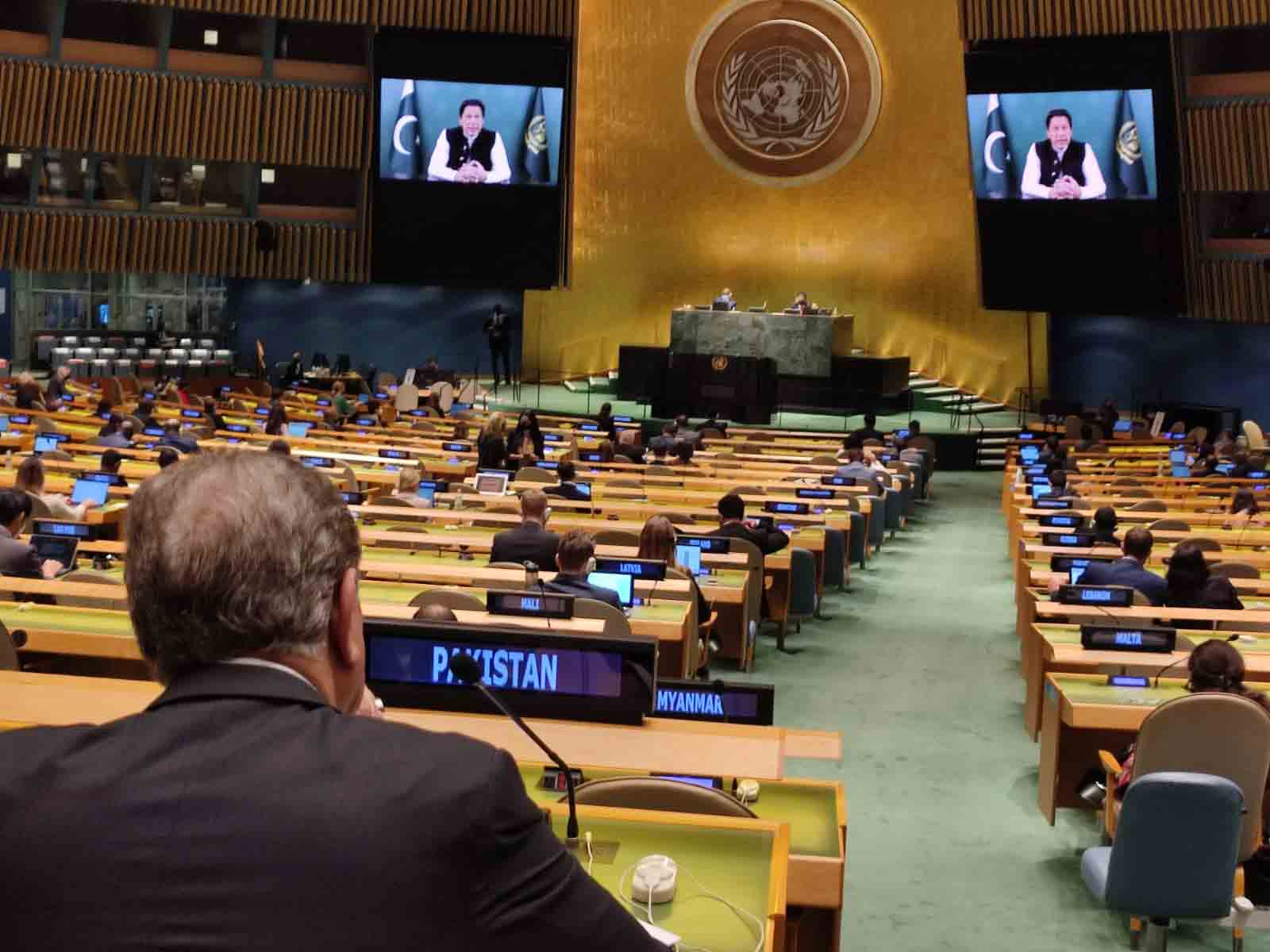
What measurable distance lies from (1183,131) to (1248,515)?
13.7 m

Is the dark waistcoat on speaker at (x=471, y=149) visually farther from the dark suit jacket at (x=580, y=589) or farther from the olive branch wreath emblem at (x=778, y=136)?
the dark suit jacket at (x=580, y=589)

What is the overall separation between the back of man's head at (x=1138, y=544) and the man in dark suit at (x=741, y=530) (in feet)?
7.80

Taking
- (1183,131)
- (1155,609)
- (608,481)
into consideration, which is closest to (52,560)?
(1155,609)

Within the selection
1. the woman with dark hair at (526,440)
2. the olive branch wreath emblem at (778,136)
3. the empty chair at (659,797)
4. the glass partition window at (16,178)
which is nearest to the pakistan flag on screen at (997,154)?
the olive branch wreath emblem at (778,136)

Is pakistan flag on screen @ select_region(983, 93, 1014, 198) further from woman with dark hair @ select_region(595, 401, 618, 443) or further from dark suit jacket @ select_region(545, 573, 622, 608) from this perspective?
dark suit jacket @ select_region(545, 573, 622, 608)

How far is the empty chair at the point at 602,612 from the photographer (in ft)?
20.8

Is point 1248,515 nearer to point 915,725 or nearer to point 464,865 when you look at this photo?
point 915,725

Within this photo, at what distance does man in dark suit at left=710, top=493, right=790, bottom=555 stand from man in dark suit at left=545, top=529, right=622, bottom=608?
9.93 ft

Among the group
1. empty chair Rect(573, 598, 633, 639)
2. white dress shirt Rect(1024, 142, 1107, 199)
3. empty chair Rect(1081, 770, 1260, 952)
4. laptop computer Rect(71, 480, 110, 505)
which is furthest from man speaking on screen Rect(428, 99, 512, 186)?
empty chair Rect(1081, 770, 1260, 952)

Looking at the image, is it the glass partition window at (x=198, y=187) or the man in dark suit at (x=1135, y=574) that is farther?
the glass partition window at (x=198, y=187)

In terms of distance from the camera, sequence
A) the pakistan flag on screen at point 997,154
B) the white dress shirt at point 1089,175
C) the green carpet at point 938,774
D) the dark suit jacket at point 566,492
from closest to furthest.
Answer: the green carpet at point 938,774, the dark suit jacket at point 566,492, the white dress shirt at point 1089,175, the pakistan flag on screen at point 997,154

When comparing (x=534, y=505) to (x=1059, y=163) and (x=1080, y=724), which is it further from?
(x=1059, y=163)

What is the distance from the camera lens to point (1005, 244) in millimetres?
24359

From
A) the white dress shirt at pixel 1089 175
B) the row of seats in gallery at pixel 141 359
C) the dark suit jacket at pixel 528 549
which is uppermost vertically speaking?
the white dress shirt at pixel 1089 175
